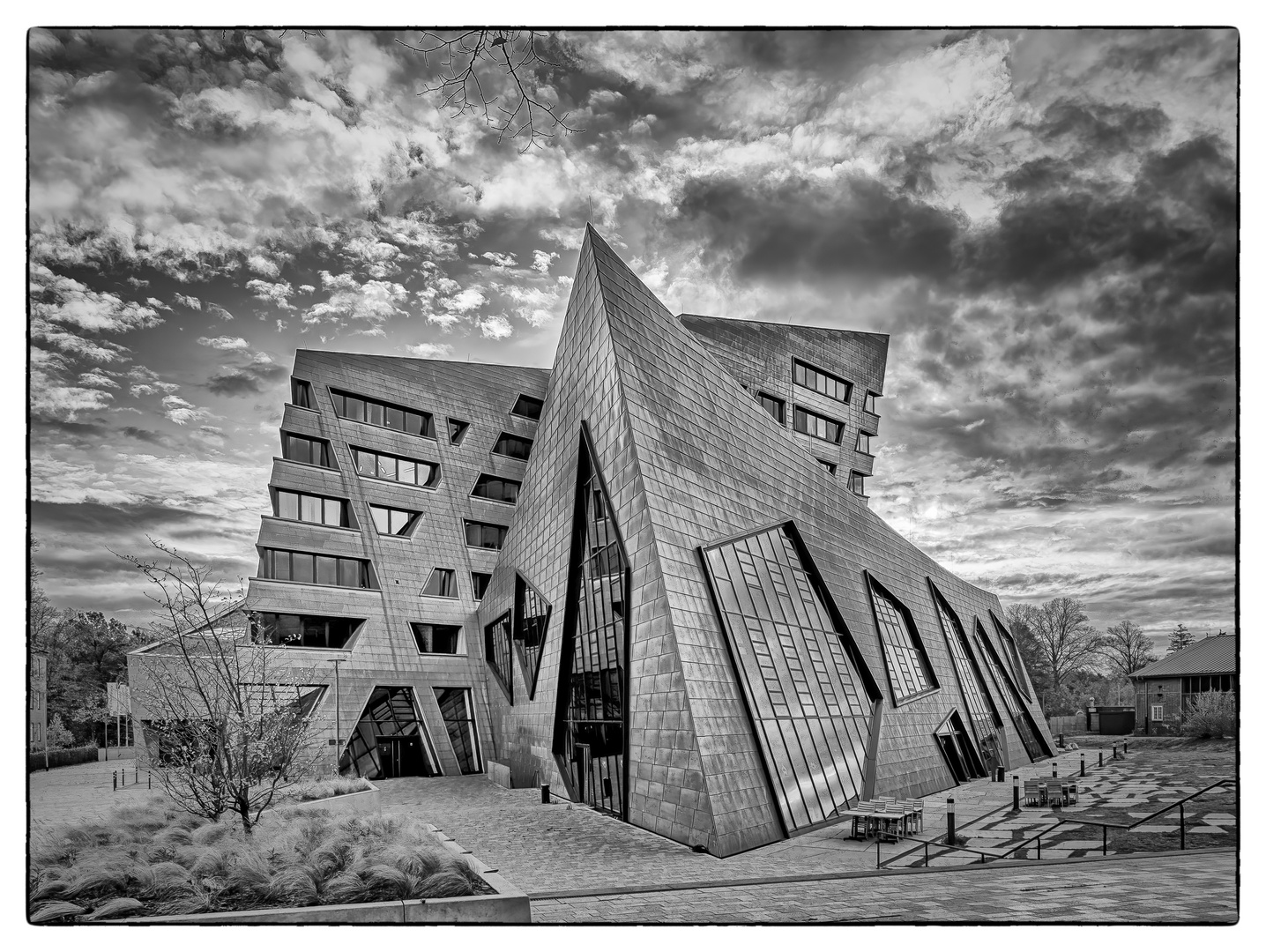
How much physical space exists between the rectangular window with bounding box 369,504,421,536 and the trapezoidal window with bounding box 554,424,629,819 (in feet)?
47.7

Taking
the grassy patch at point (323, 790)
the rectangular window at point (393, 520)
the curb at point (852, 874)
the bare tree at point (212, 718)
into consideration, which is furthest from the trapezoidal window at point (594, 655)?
the rectangular window at point (393, 520)

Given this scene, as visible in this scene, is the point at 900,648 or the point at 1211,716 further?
the point at 900,648

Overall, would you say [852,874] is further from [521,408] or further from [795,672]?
[521,408]

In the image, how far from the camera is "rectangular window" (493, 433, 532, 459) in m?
36.0

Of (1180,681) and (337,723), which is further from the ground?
(1180,681)

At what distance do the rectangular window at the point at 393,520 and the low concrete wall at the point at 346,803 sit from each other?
13113 mm

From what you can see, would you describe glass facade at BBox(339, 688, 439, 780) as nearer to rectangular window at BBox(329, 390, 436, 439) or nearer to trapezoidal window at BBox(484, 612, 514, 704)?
trapezoidal window at BBox(484, 612, 514, 704)

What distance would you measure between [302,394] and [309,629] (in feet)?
29.5

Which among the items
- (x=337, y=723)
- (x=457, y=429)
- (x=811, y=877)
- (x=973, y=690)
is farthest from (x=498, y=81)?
(x=973, y=690)

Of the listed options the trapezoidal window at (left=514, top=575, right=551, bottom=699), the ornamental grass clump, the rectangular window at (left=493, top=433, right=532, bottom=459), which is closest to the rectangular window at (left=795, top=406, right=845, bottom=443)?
the rectangular window at (left=493, top=433, right=532, bottom=459)

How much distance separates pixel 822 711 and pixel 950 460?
6802 mm

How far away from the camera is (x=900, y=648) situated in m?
23.7

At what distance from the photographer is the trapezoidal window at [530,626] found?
22.4m

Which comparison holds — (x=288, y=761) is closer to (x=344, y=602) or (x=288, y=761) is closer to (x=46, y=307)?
(x=46, y=307)
